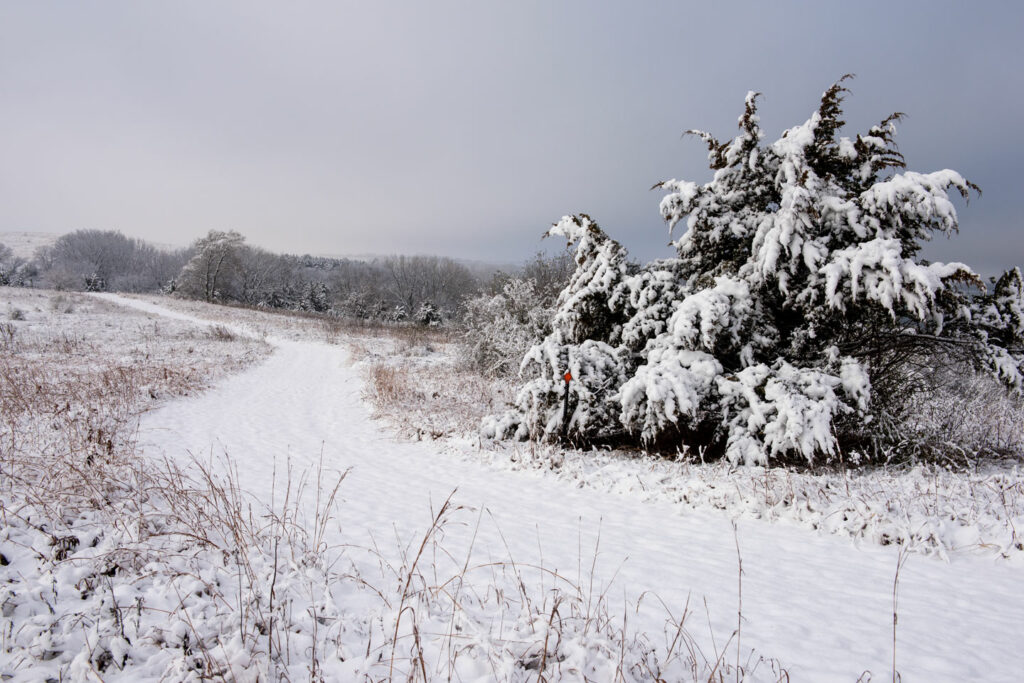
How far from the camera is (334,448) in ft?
23.7

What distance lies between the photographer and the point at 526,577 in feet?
10.2

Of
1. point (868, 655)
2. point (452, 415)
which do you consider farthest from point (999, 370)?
point (452, 415)

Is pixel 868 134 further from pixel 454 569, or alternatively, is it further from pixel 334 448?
pixel 334 448

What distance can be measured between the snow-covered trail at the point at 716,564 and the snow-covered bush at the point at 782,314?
4.25 feet

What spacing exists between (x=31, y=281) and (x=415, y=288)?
1855 inches

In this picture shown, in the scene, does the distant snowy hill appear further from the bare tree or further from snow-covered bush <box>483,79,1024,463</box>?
snow-covered bush <box>483,79,1024,463</box>

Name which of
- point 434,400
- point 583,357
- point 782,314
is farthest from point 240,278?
point 782,314

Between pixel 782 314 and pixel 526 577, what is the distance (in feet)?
16.7

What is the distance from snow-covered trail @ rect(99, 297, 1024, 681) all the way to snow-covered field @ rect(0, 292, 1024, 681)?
21 mm

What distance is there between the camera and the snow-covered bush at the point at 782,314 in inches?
191

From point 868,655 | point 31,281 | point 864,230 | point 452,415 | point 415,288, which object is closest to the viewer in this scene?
point 868,655

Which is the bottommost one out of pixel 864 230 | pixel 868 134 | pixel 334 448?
pixel 334 448

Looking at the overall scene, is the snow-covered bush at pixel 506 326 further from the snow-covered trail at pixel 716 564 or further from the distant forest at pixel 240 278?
the distant forest at pixel 240 278

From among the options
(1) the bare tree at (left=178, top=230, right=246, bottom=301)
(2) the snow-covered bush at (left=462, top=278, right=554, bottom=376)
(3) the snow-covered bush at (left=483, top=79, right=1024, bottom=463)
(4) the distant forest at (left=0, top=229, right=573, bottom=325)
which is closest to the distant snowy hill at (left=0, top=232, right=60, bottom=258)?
(4) the distant forest at (left=0, top=229, right=573, bottom=325)
